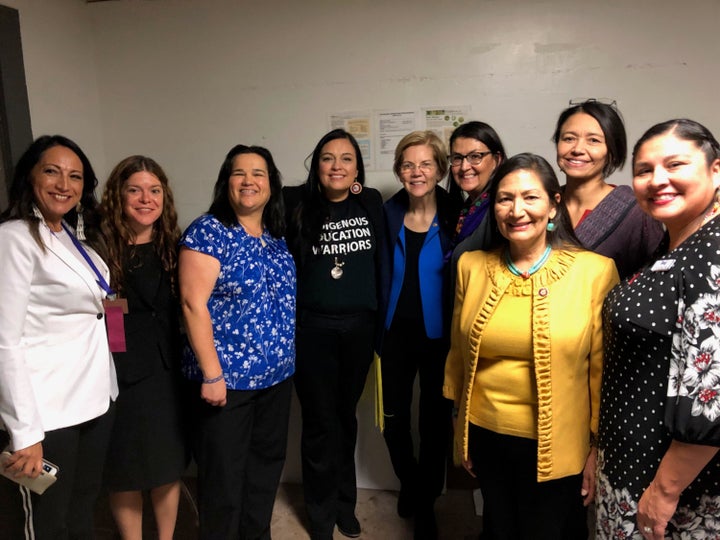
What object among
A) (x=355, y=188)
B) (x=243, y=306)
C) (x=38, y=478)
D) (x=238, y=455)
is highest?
(x=355, y=188)

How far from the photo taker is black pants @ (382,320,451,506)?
2.03 meters

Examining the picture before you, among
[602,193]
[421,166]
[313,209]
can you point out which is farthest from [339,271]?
[602,193]

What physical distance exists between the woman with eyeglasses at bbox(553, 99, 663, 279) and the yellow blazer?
23 cm

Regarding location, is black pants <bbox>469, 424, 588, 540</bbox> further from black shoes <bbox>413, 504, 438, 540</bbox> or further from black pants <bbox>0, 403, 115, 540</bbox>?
black pants <bbox>0, 403, 115, 540</bbox>

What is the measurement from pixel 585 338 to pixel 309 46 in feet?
6.05

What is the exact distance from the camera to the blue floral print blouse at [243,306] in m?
1.68

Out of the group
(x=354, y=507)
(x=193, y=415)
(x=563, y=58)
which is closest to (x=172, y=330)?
(x=193, y=415)

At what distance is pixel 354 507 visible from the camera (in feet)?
7.44

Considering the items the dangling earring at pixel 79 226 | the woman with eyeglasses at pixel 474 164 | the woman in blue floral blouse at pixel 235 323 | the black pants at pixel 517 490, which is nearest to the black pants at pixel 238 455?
the woman in blue floral blouse at pixel 235 323

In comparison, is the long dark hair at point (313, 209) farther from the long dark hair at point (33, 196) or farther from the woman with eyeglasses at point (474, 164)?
the long dark hair at point (33, 196)

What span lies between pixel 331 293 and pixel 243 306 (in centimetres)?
38

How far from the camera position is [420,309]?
1989 millimetres

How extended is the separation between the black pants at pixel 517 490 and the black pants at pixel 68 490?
1186 millimetres

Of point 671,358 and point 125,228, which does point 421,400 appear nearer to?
point 671,358
